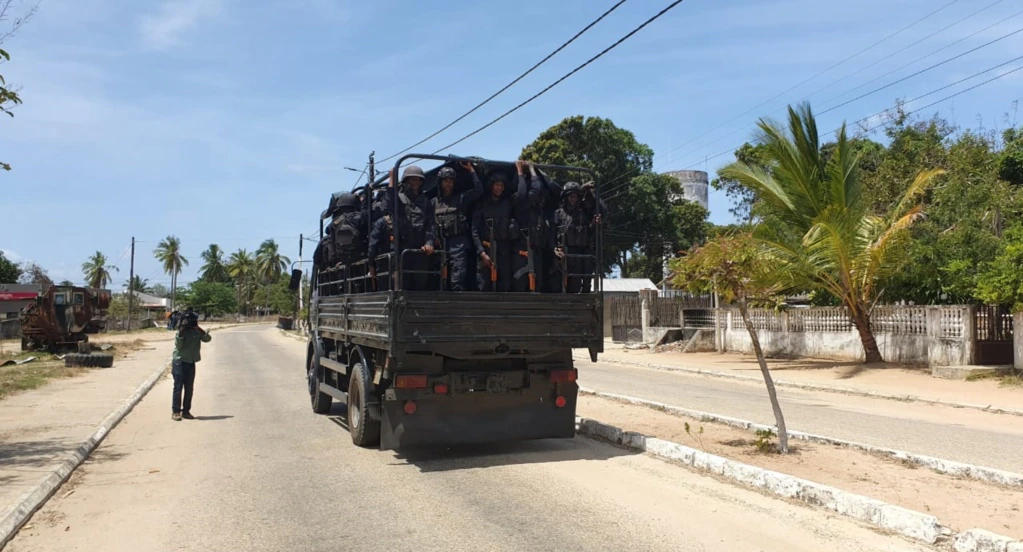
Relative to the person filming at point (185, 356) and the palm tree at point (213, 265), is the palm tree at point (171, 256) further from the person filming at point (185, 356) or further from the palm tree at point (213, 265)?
the person filming at point (185, 356)

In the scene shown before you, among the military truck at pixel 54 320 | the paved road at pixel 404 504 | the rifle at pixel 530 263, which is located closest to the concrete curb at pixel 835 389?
the paved road at pixel 404 504

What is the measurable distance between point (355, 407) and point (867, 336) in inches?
601

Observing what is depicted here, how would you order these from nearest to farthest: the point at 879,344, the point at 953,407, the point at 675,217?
the point at 953,407
the point at 879,344
the point at 675,217

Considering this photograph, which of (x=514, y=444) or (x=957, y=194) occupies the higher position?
(x=957, y=194)

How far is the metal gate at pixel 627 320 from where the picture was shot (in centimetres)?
3202

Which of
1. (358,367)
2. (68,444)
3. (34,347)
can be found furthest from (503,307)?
(34,347)

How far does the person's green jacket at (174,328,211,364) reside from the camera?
11.7m

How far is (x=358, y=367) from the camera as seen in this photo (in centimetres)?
892

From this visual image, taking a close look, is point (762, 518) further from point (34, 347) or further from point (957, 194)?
point (34, 347)

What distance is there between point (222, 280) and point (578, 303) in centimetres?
11644

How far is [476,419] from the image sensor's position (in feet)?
26.9

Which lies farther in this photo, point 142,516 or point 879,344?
point 879,344

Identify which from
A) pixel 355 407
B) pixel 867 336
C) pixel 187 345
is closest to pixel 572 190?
pixel 355 407

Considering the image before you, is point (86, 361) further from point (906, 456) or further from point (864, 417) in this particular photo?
point (906, 456)
